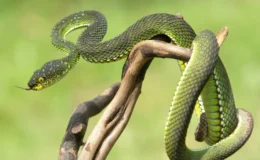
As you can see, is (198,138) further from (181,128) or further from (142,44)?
(142,44)

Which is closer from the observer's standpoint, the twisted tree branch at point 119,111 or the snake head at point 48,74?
the twisted tree branch at point 119,111

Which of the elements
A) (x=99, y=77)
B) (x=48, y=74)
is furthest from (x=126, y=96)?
(x=99, y=77)

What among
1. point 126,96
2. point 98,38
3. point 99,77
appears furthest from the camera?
point 99,77

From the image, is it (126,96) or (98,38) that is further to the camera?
(98,38)

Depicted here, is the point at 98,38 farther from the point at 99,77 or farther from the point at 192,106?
the point at 99,77

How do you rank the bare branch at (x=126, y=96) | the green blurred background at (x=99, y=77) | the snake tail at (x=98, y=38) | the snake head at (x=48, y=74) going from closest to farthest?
the bare branch at (x=126, y=96) < the snake tail at (x=98, y=38) < the snake head at (x=48, y=74) < the green blurred background at (x=99, y=77)

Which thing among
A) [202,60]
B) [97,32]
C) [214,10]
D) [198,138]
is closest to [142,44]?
[202,60]

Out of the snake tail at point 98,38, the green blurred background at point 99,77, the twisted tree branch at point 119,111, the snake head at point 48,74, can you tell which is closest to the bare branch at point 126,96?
the twisted tree branch at point 119,111

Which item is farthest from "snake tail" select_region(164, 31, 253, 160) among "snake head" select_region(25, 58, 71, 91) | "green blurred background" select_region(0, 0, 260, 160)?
"green blurred background" select_region(0, 0, 260, 160)

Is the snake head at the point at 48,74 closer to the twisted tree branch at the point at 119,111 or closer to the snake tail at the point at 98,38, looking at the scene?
the snake tail at the point at 98,38
